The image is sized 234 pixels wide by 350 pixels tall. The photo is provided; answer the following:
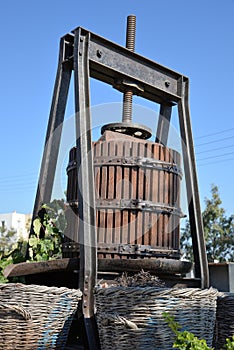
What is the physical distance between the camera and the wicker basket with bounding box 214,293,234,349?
12.1 ft

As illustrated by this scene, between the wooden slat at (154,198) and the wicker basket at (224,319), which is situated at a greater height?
the wooden slat at (154,198)

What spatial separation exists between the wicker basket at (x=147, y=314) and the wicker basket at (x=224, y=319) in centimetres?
54

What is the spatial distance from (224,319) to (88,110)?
207 centimetres

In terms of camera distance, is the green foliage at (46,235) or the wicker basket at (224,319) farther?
the green foliage at (46,235)

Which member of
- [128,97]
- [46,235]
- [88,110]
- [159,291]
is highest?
[128,97]

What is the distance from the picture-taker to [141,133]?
202 inches

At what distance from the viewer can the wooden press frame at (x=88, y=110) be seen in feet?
12.9

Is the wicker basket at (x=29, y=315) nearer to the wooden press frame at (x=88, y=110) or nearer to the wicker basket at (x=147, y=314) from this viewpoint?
the wicker basket at (x=147, y=314)

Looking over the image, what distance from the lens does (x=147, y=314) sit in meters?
3.02

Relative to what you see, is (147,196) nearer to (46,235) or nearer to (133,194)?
(133,194)

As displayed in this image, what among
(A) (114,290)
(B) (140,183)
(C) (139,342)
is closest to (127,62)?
(B) (140,183)

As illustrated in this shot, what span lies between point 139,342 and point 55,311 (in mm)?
601

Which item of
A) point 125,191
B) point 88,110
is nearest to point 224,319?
point 125,191

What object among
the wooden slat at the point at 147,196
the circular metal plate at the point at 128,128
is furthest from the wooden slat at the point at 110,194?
the circular metal plate at the point at 128,128
